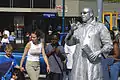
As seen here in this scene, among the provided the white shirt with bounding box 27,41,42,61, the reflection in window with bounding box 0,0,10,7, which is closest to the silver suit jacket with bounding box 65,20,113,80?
the white shirt with bounding box 27,41,42,61

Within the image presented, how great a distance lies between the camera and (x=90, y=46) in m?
5.98

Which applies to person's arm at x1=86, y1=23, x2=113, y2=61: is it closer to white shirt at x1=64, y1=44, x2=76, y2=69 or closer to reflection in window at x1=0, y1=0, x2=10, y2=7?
white shirt at x1=64, y1=44, x2=76, y2=69

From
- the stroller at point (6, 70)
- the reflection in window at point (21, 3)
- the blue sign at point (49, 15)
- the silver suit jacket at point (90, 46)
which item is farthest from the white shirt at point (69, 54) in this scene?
the reflection in window at point (21, 3)

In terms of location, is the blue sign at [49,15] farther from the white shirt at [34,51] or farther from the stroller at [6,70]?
the stroller at [6,70]

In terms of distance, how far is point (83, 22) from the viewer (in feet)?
20.2

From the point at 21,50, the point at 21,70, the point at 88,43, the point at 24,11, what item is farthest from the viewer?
the point at 24,11

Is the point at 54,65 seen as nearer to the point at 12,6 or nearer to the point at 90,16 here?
the point at 90,16

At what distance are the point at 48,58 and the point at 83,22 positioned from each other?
4384mm

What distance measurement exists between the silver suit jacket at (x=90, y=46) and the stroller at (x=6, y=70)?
3170 millimetres

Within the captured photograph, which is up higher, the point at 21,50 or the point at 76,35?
the point at 76,35

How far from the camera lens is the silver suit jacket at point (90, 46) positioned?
19.6ft

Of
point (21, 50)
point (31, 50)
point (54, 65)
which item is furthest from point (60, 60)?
point (21, 50)

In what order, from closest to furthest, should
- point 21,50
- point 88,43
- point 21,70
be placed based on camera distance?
point 88,43
point 21,70
point 21,50

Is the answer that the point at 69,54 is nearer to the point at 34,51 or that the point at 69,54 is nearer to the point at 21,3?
the point at 34,51
